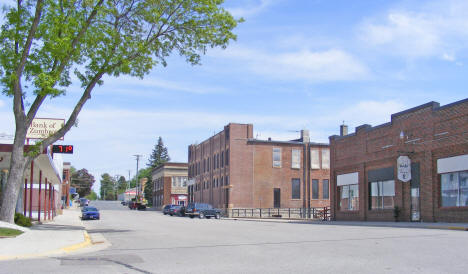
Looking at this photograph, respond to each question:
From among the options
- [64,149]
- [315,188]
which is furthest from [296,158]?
[64,149]

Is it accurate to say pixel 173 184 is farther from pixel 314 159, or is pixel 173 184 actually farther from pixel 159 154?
pixel 159 154

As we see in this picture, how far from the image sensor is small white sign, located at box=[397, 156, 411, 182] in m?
32.4

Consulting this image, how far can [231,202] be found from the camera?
2457 inches

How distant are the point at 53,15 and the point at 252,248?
13395 millimetres

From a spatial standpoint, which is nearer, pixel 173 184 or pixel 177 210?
pixel 177 210

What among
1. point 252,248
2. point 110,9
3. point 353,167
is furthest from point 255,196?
point 252,248

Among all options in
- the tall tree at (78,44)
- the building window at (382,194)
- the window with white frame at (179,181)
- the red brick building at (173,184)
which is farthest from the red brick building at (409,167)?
the window with white frame at (179,181)

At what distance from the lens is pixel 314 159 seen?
216 ft

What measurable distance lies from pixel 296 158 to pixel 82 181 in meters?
107

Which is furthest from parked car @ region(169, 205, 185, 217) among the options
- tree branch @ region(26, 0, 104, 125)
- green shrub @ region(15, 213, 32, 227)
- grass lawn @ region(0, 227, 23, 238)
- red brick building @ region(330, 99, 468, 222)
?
grass lawn @ region(0, 227, 23, 238)

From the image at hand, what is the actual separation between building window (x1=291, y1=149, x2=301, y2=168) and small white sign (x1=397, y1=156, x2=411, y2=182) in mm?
33359

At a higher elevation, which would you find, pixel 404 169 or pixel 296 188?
pixel 404 169

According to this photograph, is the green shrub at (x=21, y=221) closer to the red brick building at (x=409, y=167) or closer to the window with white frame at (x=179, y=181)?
the red brick building at (x=409, y=167)

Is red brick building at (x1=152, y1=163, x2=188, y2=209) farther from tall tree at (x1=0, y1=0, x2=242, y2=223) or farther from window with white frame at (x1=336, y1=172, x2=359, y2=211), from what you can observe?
tall tree at (x1=0, y1=0, x2=242, y2=223)
